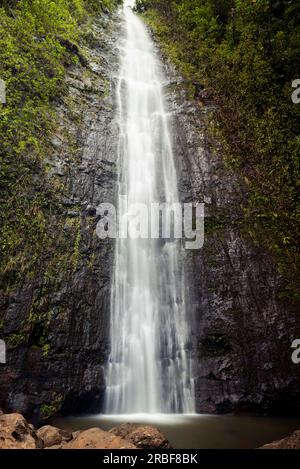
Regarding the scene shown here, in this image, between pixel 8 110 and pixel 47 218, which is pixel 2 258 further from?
pixel 8 110

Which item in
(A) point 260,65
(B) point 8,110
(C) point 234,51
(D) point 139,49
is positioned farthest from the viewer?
(D) point 139,49

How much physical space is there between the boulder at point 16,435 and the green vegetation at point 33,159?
8.32ft

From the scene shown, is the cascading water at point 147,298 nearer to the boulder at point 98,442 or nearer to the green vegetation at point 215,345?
the green vegetation at point 215,345

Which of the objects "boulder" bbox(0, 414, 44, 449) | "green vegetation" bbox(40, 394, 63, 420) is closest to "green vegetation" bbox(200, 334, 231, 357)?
"green vegetation" bbox(40, 394, 63, 420)

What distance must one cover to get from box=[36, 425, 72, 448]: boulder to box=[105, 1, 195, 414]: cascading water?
219cm

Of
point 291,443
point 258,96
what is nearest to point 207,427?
point 291,443

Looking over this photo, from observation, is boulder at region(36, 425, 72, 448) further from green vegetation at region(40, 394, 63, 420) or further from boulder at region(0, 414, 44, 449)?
green vegetation at region(40, 394, 63, 420)

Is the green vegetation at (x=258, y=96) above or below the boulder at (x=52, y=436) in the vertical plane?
above

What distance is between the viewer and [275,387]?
6.87 metres

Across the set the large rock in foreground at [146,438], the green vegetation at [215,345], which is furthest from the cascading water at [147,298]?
the large rock in foreground at [146,438]

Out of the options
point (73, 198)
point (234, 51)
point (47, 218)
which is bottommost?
point (47, 218)

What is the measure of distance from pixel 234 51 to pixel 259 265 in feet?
26.6

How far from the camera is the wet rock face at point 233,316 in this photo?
6902 mm
